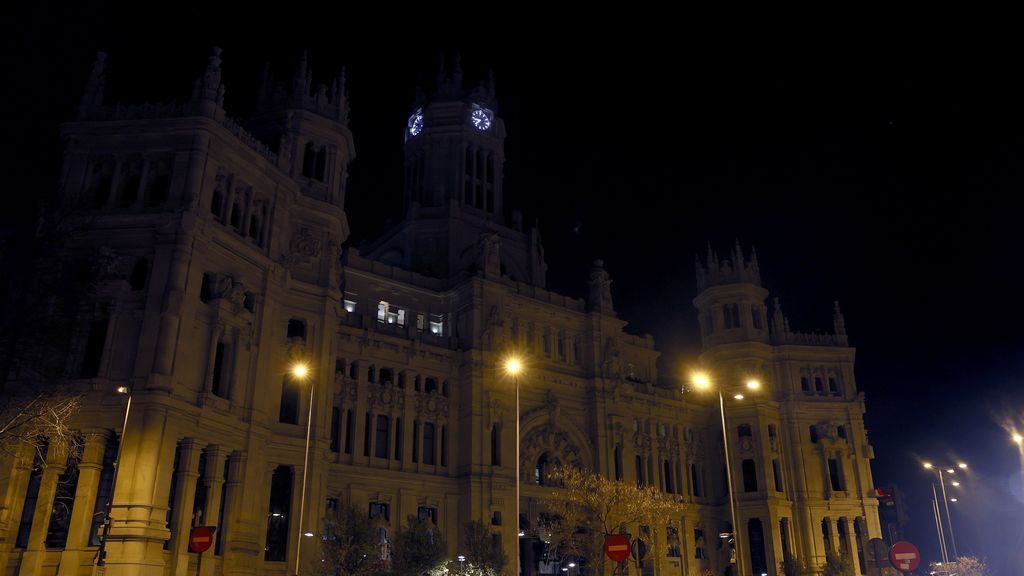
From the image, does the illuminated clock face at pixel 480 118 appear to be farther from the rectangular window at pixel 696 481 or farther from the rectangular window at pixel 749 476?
the rectangular window at pixel 749 476

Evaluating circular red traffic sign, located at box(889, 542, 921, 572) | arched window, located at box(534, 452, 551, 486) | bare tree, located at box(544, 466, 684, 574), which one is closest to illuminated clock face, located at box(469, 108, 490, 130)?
arched window, located at box(534, 452, 551, 486)

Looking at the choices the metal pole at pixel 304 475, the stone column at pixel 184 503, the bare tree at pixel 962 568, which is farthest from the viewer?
the bare tree at pixel 962 568

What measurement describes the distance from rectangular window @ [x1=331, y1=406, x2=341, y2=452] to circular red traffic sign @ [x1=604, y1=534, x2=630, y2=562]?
1278 inches

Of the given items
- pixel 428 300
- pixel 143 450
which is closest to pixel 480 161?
pixel 428 300

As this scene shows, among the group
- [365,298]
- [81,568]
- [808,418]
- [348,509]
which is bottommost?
[81,568]

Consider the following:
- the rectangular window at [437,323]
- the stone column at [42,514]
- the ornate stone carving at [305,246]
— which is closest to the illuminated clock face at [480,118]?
the rectangular window at [437,323]

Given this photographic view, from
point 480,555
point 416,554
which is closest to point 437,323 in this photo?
point 480,555

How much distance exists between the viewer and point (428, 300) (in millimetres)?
75562

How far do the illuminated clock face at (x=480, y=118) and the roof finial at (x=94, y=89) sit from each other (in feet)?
150

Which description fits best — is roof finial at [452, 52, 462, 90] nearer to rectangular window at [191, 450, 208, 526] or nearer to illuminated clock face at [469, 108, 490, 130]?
illuminated clock face at [469, 108, 490, 130]

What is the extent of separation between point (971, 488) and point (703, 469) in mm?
51014

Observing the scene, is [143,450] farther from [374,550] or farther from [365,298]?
[365,298]

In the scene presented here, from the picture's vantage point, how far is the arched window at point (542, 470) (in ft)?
236

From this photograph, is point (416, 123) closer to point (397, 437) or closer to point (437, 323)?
point (437, 323)
